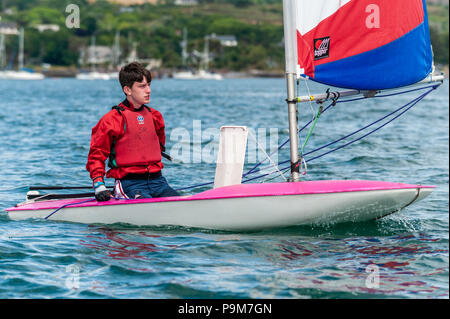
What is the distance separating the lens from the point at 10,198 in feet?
32.4

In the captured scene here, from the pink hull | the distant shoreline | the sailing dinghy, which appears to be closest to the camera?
the pink hull

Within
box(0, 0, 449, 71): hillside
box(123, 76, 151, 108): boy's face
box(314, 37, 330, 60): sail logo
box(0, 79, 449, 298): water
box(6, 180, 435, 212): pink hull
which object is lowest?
box(0, 79, 449, 298): water

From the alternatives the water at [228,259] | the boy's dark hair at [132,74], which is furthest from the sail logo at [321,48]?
the boy's dark hair at [132,74]

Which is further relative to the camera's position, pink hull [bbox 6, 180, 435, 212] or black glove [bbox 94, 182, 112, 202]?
black glove [bbox 94, 182, 112, 202]

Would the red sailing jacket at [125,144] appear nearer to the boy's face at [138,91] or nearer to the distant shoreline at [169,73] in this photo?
the boy's face at [138,91]

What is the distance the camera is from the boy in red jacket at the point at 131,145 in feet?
24.5

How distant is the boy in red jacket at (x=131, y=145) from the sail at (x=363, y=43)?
1831 millimetres

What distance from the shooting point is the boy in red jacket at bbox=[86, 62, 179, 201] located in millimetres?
7457

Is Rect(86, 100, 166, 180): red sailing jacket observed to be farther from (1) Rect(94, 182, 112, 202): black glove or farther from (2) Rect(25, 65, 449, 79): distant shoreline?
(2) Rect(25, 65, 449, 79): distant shoreline

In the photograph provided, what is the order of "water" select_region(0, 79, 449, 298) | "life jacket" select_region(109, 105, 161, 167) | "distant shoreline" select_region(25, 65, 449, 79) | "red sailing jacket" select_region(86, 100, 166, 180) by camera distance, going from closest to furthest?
1. "water" select_region(0, 79, 449, 298)
2. "red sailing jacket" select_region(86, 100, 166, 180)
3. "life jacket" select_region(109, 105, 161, 167)
4. "distant shoreline" select_region(25, 65, 449, 79)

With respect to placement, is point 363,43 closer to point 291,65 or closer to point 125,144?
point 291,65

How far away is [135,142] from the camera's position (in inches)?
300

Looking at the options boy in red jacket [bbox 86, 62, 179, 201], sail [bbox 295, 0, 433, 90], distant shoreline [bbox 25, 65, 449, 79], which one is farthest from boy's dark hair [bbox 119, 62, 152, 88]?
distant shoreline [bbox 25, 65, 449, 79]
